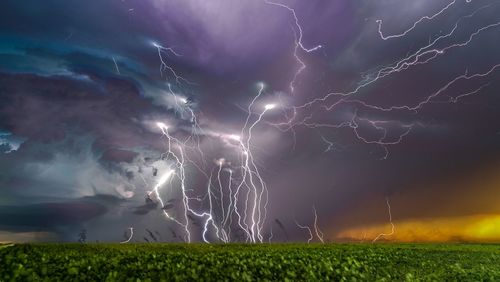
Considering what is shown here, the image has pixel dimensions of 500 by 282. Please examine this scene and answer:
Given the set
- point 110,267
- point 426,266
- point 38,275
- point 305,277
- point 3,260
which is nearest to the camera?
point 38,275

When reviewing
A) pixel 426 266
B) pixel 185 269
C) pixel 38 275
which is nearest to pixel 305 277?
pixel 185 269

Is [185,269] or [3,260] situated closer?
[3,260]

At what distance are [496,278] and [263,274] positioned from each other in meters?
10.2

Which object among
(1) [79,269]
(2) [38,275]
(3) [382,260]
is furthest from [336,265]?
(2) [38,275]

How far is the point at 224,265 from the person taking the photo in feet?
42.8

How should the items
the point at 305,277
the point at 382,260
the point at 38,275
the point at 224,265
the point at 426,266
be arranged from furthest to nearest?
1. the point at 382,260
2. the point at 426,266
3. the point at 224,265
4. the point at 305,277
5. the point at 38,275

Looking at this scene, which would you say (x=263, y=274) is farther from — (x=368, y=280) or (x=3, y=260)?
(x=3, y=260)

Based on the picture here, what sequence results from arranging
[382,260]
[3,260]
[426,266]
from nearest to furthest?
[3,260] < [426,266] < [382,260]

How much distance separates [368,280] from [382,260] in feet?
31.3

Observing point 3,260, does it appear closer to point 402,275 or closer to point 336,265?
point 336,265

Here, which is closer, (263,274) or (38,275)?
(38,275)

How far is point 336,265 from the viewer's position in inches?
618

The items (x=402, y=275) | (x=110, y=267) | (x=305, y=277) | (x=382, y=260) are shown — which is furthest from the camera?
(x=382, y=260)

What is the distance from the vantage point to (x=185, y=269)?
11.2m
